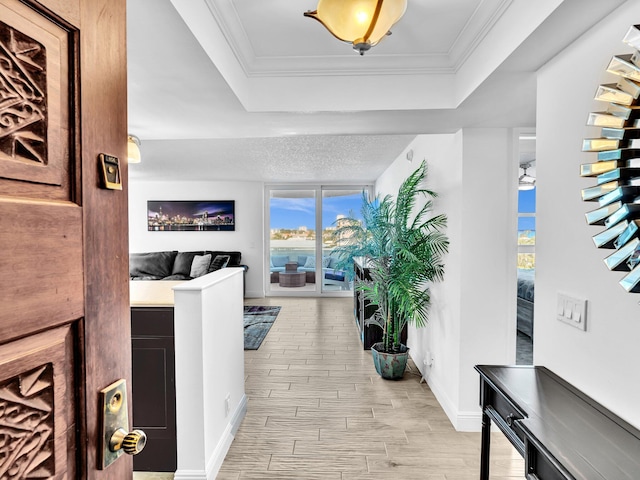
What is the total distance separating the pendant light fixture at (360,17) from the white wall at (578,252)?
80 cm

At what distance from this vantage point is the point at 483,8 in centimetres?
171

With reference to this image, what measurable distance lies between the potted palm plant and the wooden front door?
2.64m

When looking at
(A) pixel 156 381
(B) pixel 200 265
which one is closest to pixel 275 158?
(B) pixel 200 265

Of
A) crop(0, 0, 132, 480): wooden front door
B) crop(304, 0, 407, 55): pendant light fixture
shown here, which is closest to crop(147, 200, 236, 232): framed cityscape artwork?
crop(304, 0, 407, 55): pendant light fixture

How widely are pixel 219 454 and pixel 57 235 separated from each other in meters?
2.12

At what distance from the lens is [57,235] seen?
0.56 metres

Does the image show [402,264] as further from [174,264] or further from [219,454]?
[174,264]

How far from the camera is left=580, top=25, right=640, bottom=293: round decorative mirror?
3.47ft

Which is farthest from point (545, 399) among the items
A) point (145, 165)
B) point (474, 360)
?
point (145, 165)

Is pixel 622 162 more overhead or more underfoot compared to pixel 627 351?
more overhead

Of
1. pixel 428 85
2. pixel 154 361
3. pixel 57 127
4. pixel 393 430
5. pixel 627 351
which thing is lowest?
pixel 393 430

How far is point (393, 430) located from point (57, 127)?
9.04ft

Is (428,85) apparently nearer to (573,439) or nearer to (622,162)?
(622,162)

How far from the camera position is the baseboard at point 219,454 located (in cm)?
199
